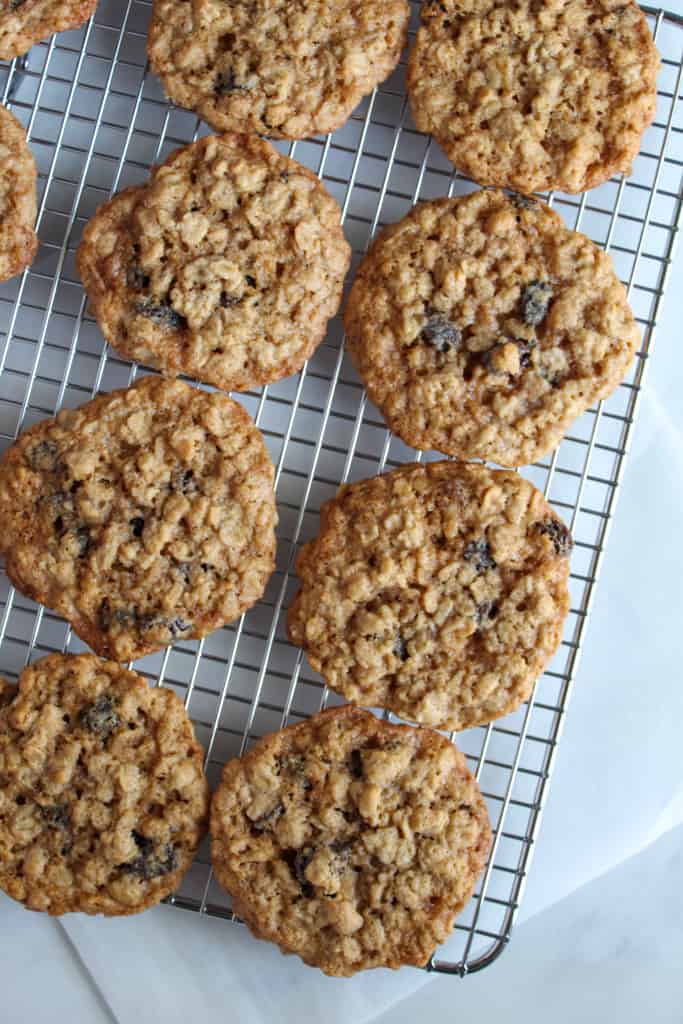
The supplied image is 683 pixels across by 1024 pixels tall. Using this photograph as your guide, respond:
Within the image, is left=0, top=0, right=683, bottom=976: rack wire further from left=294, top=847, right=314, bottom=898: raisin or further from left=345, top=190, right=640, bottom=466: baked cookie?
left=294, top=847, right=314, bottom=898: raisin

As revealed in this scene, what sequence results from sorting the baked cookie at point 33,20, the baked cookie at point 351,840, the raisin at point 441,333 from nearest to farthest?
1. the baked cookie at point 351,840
2. the raisin at point 441,333
3. the baked cookie at point 33,20

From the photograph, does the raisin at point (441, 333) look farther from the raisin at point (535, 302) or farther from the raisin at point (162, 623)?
the raisin at point (162, 623)

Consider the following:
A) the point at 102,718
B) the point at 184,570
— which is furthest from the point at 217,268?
the point at 102,718

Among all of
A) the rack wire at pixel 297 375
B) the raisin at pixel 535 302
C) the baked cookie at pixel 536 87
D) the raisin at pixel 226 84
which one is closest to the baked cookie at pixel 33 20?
the rack wire at pixel 297 375

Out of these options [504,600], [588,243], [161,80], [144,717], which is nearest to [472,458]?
[504,600]

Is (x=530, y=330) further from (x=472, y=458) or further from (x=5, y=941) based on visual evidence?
(x=5, y=941)

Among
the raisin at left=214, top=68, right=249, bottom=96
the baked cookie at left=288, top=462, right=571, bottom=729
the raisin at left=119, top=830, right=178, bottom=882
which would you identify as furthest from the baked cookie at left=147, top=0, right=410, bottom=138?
the raisin at left=119, top=830, right=178, bottom=882
